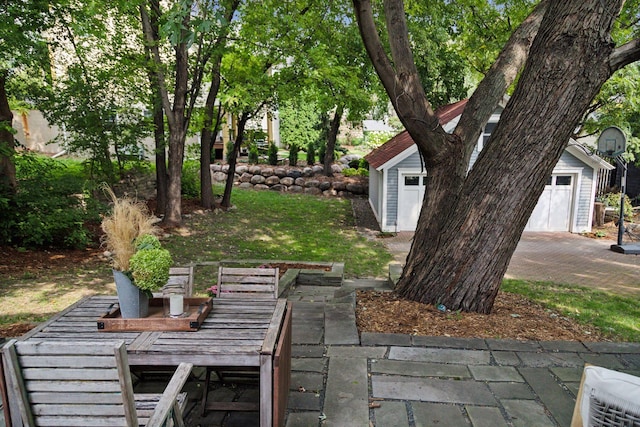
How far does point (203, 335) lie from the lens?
8.53 feet

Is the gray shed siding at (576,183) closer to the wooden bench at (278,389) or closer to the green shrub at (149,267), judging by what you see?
the wooden bench at (278,389)

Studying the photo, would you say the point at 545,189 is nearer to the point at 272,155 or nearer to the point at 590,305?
the point at 590,305

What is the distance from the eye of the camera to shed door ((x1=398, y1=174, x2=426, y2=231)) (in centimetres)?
1279

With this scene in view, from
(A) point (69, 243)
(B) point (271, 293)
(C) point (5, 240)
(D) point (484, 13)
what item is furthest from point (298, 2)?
(B) point (271, 293)

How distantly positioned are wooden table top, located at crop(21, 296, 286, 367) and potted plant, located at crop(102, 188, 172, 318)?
219 mm

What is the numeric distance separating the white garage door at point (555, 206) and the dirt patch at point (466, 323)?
30.5 feet

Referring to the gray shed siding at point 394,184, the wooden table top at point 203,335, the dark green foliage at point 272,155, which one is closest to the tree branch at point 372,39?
the wooden table top at point 203,335

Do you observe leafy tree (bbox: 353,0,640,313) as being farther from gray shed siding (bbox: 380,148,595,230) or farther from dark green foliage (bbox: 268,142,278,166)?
dark green foliage (bbox: 268,142,278,166)

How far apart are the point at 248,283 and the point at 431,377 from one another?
66.3 inches

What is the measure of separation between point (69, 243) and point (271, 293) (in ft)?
21.9

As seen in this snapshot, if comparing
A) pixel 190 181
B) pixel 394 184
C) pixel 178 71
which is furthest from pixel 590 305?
pixel 190 181

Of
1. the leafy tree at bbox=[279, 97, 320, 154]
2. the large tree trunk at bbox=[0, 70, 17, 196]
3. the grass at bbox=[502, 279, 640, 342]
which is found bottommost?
the grass at bbox=[502, 279, 640, 342]

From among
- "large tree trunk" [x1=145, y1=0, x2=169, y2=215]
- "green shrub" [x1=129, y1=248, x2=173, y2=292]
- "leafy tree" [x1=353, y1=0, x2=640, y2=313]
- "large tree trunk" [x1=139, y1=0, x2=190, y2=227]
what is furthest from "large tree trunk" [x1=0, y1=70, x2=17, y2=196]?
"leafy tree" [x1=353, y1=0, x2=640, y2=313]

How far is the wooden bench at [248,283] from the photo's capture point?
365 centimetres
